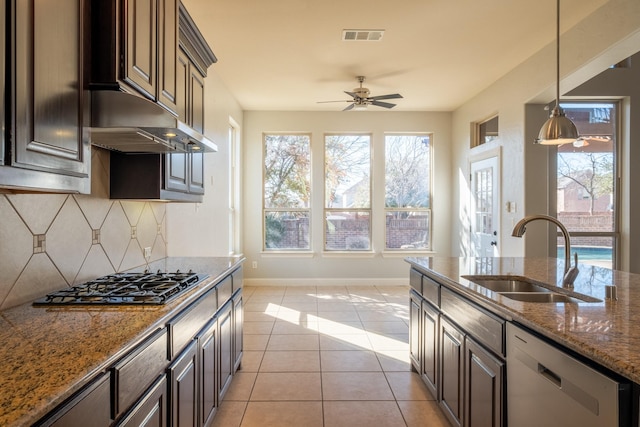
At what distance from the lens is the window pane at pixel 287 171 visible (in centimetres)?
601

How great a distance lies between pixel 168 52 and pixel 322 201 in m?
4.15

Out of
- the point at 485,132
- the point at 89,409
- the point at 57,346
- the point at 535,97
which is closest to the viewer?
the point at 89,409

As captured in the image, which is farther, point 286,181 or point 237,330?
point 286,181

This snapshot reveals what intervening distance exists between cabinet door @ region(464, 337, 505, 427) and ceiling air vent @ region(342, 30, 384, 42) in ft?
8.98

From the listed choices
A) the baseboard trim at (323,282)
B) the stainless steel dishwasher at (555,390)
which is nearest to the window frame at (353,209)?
the baseboard trim at (323,282)

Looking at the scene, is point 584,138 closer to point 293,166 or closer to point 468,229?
point 468,229

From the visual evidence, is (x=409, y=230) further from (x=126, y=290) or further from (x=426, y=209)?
(x=126, y=290)

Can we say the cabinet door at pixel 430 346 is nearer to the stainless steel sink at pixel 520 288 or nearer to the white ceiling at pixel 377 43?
the stainless steel sink at pixel 520 288

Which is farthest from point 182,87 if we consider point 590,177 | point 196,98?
point 590,177

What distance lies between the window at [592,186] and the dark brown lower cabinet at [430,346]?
9.66 ft

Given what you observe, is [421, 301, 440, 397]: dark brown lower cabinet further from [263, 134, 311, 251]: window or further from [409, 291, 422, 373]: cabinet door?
[263, 134, 311, 251]: window

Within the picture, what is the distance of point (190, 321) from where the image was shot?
1.71 meters

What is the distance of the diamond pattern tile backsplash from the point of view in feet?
4.80

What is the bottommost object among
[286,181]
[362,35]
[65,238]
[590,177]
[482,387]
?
[482,387]
